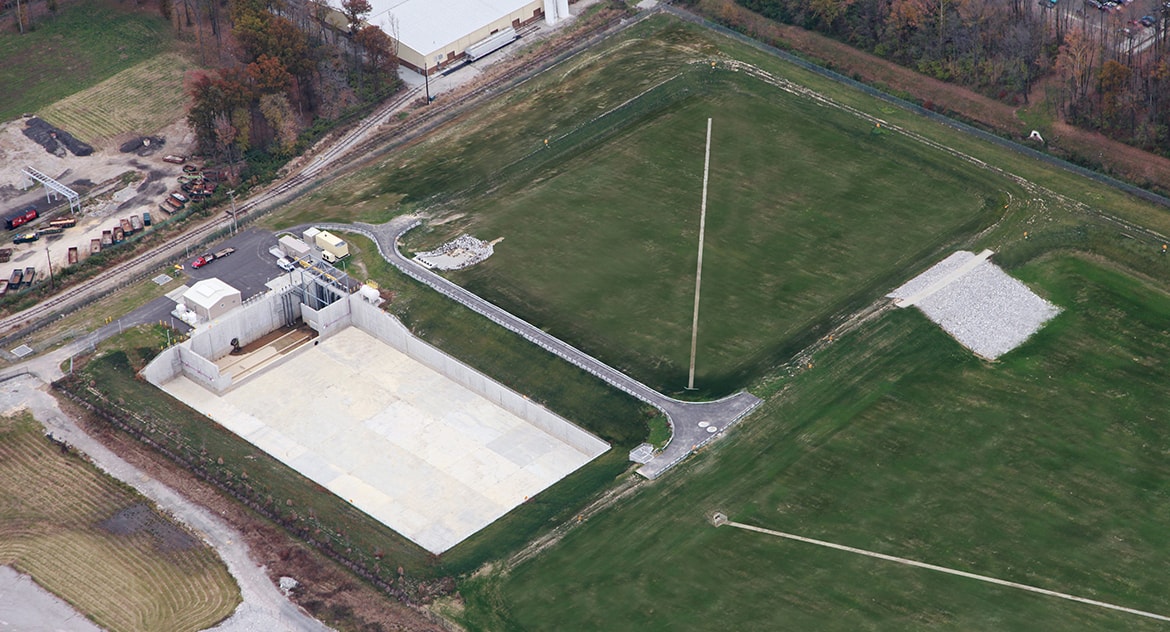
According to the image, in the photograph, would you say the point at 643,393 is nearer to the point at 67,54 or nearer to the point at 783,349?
the point at 783,349

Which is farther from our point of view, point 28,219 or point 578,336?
point 28,219

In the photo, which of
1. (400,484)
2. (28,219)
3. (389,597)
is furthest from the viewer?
(28,219)

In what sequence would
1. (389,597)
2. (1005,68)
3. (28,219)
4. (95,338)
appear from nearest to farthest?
(389,597) < (95,338) < (28,219) < (1005,68)

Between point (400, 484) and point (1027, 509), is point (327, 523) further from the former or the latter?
point (1027, 509)

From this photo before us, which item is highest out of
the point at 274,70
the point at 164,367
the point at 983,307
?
the point at 274,70

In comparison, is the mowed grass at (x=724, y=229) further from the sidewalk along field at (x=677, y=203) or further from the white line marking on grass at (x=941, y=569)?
the white line marking on grass at (x=941, y=569)

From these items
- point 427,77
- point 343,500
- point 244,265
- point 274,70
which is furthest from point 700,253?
point 274,70

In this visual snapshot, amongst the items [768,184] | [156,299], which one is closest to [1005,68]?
[768,184]

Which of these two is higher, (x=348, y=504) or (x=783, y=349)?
(x=783, y=349)
